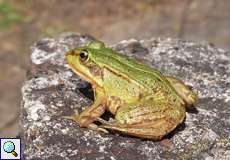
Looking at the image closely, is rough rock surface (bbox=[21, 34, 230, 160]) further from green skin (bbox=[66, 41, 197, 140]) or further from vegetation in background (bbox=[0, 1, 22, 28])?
vegetation in background (bbox=[0, 1, 22, 28])

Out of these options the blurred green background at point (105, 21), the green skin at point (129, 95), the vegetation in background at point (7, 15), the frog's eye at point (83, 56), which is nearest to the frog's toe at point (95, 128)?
the green skin at point (129, 95)

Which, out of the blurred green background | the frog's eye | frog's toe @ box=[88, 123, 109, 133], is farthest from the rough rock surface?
the blurred green background

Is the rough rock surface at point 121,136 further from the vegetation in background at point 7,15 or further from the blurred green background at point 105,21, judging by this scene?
the vegetation in background at point 7,15

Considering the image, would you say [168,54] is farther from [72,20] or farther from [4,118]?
[72,20]

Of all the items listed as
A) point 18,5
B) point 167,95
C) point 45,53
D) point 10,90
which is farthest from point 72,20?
point 167,95

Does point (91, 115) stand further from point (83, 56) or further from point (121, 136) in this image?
point (83, 56)

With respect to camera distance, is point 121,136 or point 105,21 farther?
point 105,21

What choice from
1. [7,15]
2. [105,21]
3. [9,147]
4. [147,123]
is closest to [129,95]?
[147,123]
